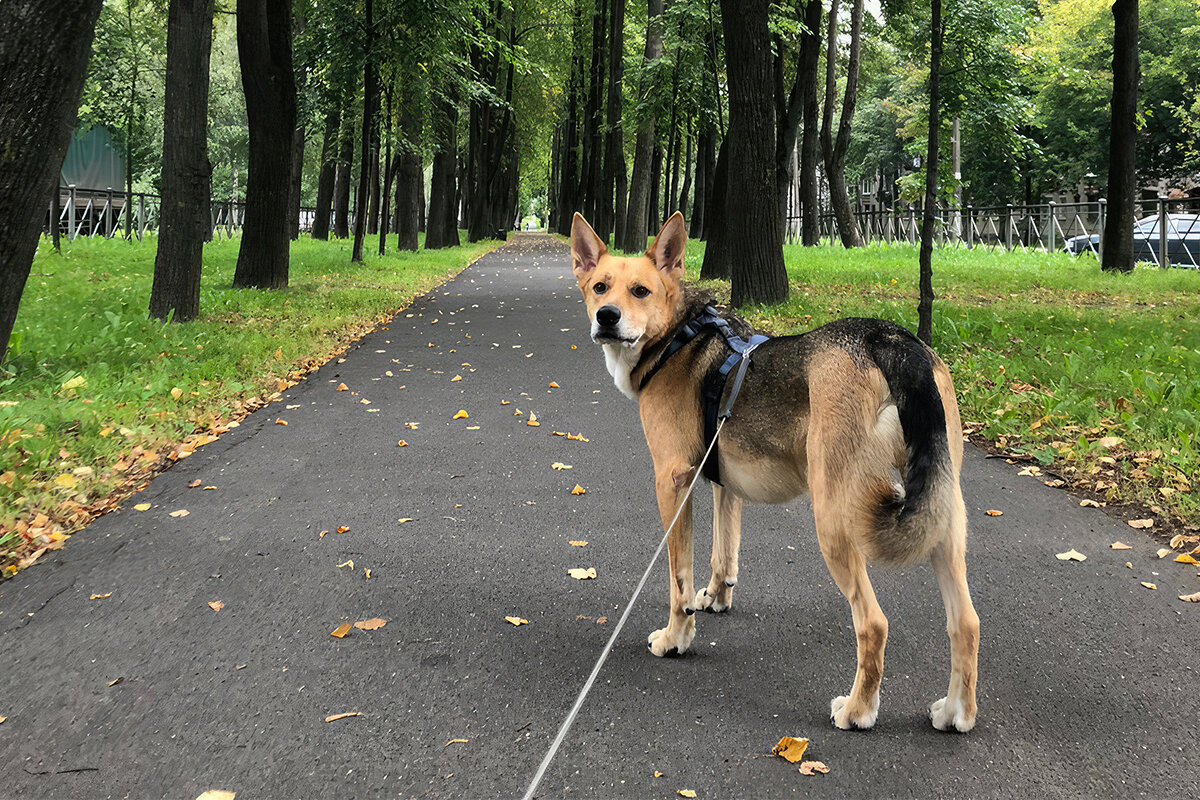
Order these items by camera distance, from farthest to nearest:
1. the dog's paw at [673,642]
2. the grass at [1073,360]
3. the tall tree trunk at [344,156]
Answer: the tall tree trunk at [344,156], the grass at [1073,360], the dog's paw at [673,642]

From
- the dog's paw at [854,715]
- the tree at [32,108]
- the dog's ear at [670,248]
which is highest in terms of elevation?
the tree at [32,108]

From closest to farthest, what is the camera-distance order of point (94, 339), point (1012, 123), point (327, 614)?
point (327, 614)
point (94, 339)
point (1012, 123)

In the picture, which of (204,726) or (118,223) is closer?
(204,726)

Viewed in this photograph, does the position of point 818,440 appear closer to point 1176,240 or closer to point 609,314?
point 609,314

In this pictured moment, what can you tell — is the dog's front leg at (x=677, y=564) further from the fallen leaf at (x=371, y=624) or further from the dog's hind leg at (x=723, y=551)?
the fallen leaf at (x=371, y=624)

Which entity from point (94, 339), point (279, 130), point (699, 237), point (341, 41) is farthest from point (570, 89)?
point (94, 339)

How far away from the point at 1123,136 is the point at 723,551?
56.5 feet

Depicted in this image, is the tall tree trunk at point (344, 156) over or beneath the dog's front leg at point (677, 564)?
over

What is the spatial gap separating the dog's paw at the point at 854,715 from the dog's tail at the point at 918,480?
58 centimetres

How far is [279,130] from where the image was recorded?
49.7 ft

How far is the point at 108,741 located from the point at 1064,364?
8.26 meters

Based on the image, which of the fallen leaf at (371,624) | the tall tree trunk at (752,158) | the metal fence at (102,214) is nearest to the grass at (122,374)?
the fallen leaf at (371,624)

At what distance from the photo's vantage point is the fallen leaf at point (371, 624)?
378cm

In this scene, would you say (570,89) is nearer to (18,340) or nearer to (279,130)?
(279,130)
